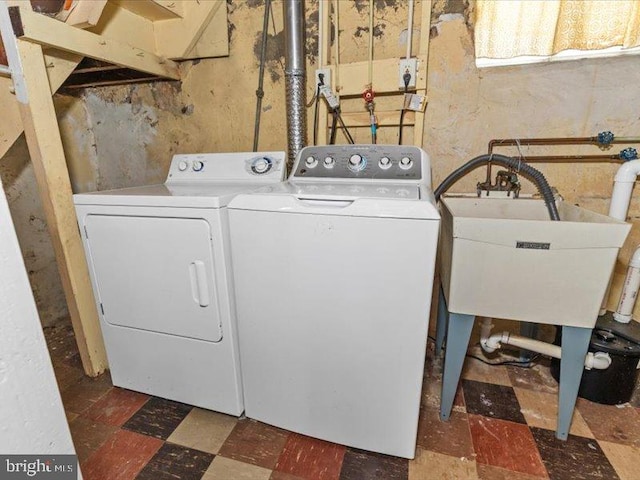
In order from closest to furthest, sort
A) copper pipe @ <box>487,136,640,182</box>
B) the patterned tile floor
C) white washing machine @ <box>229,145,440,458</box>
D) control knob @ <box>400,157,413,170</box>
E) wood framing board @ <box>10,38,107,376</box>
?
1. white washing machine @ <box>229,145,440,458</box>
2. the patterned tile floor
3. wood framing board @ <box>10,38,107,376</box>
4. control knob @ <box>400,157,413,170</box>
5. copper pipe @ <box>487,136,640,182</box>

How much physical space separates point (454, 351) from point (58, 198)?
5.57 ft

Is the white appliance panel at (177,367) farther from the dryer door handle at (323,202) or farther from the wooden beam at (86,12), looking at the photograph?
the wooden beam at (86,12)

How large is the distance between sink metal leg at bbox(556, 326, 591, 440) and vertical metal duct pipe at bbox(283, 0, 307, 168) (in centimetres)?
141

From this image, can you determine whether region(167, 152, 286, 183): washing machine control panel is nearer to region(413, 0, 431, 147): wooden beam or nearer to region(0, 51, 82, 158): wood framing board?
region(0, 51, 82, 158): wood framing board

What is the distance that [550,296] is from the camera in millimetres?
1148

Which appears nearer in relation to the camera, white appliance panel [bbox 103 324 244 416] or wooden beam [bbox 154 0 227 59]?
white appliance panel [bbox 103 324 244 416]

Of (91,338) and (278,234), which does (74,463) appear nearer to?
(278,234)

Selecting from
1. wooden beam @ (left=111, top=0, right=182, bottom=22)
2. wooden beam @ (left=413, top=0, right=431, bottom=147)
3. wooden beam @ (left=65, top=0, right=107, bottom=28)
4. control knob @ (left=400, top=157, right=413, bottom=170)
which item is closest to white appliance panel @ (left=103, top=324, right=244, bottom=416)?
control knob @ (left=400, top=157, right=413, bottom=170)

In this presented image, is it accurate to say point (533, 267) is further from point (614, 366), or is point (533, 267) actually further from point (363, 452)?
point (363, 452)

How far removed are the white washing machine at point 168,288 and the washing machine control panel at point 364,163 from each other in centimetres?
16

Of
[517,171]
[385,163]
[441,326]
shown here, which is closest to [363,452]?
[441,326]

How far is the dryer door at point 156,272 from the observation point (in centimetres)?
119

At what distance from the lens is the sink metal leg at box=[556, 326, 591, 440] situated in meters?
1.18

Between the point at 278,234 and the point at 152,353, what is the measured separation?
2.68ft
